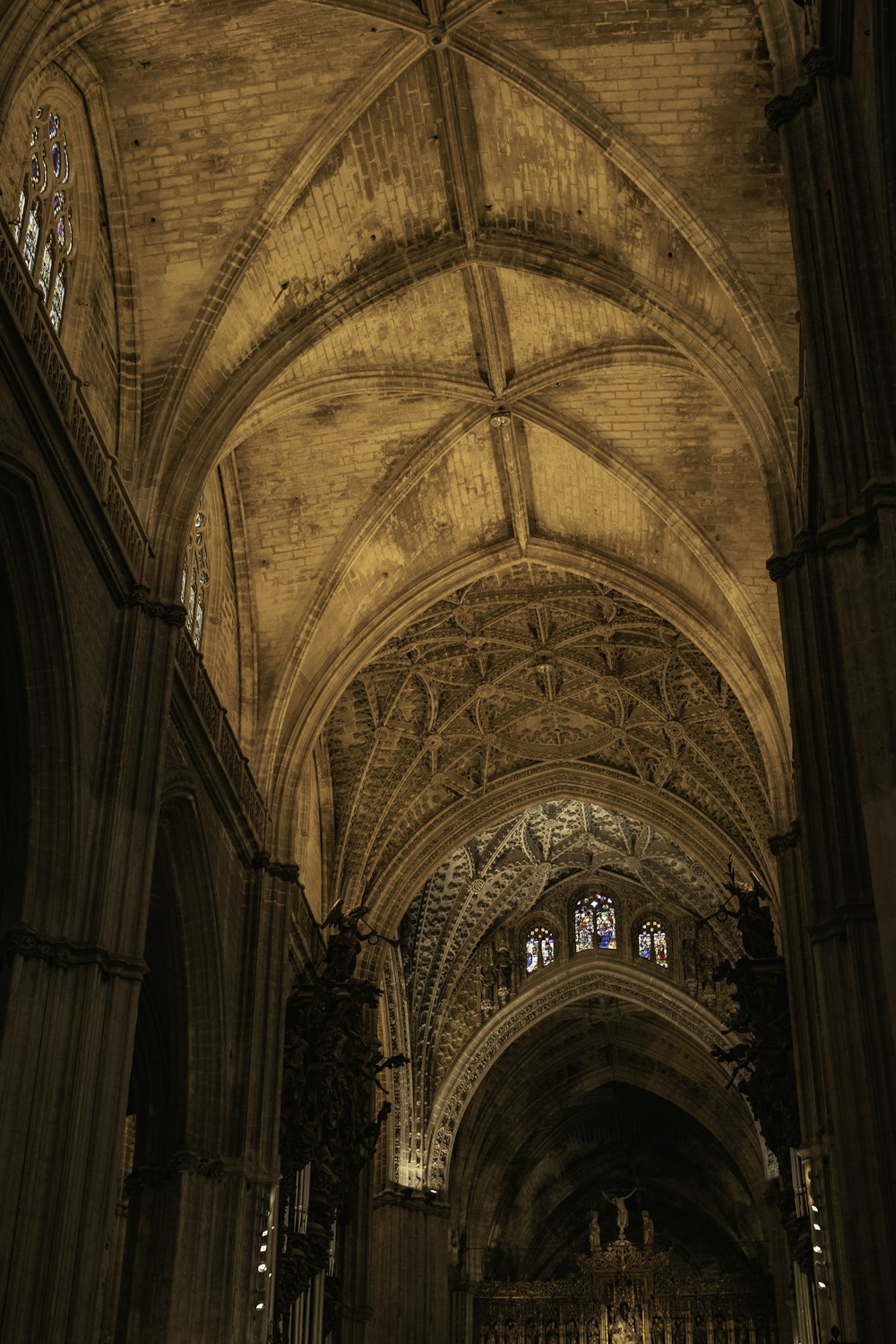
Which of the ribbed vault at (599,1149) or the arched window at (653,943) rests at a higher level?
the arched window at (653,943)

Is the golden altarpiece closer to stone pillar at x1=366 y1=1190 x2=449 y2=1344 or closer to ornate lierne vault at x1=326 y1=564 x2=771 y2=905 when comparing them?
stone pillar at x1=366 y1=1190 x2=449 y2=1344

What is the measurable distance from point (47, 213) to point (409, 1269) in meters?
18.8

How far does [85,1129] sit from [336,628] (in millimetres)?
9771

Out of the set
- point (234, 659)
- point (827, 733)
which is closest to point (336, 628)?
point (234, 659)

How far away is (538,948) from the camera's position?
98.8ft

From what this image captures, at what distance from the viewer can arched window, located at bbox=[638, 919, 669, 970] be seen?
2975 centimetres

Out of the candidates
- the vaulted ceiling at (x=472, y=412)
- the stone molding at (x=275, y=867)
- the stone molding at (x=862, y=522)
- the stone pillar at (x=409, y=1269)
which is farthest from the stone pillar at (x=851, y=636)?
the stone pillar at (x=409, y=1269)

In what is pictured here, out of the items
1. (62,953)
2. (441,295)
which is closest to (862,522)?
(62,953)

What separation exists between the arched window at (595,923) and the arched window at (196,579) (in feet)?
45.6

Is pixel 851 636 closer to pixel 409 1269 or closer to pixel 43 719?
pixel 43 719

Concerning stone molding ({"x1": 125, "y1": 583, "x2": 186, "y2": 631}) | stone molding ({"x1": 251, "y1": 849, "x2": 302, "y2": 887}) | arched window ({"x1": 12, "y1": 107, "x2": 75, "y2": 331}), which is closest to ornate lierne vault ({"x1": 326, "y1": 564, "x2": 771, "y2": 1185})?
stone molding ({"x1": 251, "y1": 849, "x2": 302, "y2": 887})

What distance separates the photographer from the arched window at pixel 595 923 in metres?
30.0

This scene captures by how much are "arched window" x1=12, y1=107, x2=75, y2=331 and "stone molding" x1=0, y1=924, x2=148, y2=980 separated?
507 centimetres

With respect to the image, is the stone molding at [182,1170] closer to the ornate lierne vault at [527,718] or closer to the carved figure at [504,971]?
the ornate lierne vault at [527,718]
